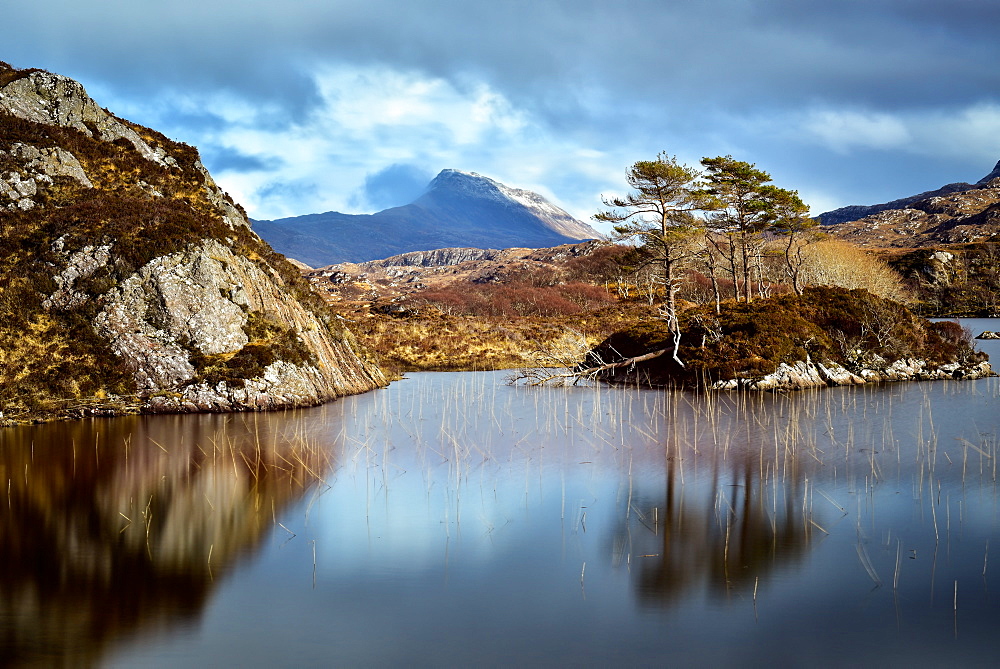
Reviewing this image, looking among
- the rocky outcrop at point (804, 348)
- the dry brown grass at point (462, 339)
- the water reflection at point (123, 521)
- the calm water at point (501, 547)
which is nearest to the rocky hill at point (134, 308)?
the water reflection at point (123, 521)

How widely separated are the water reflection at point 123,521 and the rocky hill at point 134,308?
2.71 meters

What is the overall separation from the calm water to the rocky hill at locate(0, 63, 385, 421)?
3.12 metres

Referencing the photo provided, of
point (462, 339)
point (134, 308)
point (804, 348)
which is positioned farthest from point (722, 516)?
point (462, 339)

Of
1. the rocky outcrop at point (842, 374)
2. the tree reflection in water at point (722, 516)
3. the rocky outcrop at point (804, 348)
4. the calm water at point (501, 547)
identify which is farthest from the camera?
the rocky outcrop at point (804, 348)

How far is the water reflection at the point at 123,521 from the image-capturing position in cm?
705

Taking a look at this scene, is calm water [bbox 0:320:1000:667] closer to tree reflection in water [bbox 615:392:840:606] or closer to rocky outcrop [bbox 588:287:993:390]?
tree reflection in water [bbox 615:392:840:606]

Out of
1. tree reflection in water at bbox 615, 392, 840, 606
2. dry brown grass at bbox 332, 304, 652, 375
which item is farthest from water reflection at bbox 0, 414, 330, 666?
dry brown grass at bbox 332, 304, 652, 375

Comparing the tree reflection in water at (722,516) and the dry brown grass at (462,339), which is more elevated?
the dry brown grass at (462,339)

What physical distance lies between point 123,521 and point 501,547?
5674mm

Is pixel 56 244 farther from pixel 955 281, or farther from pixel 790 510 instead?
pixel 955 281

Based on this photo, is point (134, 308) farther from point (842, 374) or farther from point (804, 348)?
point (842, 374)

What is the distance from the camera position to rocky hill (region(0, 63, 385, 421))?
68.5ft

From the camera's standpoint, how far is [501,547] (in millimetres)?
9289

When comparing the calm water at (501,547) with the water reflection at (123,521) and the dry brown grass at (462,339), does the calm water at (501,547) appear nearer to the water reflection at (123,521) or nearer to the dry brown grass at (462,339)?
the water reflection at (123,521)
